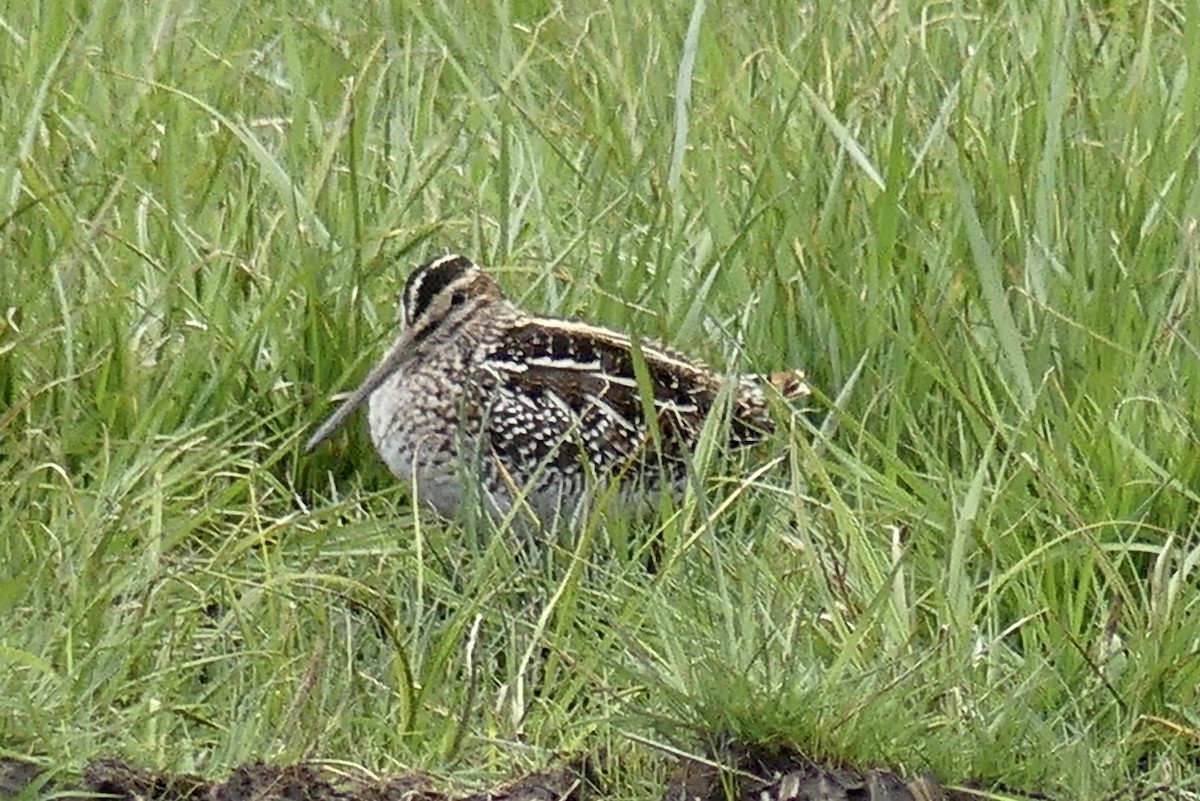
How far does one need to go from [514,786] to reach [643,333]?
5.81 ft

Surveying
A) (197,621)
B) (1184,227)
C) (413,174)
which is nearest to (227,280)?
(413,174)

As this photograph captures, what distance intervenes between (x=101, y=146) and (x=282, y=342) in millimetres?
933

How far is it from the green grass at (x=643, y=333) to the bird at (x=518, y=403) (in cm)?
12

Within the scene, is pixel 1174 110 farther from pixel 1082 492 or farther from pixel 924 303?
pixel 1082 492

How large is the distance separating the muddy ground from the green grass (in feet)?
0.14

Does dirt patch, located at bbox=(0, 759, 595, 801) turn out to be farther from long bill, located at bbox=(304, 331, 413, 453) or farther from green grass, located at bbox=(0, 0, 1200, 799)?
long bill, located at bbox=(304, 331, 413, 453)

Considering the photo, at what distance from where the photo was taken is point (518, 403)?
505 centimetres

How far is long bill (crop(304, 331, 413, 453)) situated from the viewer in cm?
499

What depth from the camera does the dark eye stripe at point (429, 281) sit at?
5133 millimetres

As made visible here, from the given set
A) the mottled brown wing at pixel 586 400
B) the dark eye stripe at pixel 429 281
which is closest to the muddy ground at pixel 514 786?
the mottled brown wing at pixel 586 400

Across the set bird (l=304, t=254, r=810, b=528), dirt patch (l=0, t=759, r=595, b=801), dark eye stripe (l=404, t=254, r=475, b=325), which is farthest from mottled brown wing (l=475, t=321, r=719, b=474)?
dirt patch (l=0, t=759, r=595, b=801)

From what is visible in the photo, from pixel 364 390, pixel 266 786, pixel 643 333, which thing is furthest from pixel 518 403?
pixel 266 786

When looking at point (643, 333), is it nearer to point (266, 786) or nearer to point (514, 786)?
point (514, 786)

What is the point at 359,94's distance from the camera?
6.12m
